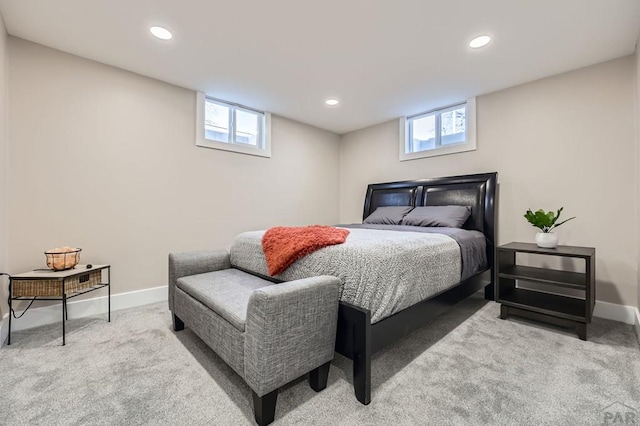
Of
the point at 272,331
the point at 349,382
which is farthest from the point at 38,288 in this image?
the point at 349,382

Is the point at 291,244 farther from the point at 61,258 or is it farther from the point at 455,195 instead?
the point at 455,195

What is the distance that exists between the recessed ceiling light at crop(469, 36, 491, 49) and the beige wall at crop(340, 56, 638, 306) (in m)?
1.12

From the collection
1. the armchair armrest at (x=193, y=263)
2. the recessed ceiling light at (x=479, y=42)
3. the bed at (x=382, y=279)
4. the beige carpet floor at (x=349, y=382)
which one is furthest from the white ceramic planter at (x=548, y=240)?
the armchair armrest at (x=193, y=263)

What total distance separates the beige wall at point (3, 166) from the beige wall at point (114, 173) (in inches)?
2.6

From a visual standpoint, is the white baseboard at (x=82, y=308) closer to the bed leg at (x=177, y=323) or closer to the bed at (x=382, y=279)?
the bed leg at (x=177, y=323)

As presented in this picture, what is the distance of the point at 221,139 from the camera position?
3523 millimetres

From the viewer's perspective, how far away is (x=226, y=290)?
71.1 inches

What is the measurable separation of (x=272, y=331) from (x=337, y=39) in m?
2.26

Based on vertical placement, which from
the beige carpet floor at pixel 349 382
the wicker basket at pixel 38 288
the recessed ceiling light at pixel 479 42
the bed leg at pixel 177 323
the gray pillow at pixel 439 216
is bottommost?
the beige carpet floor at pixel 349 382

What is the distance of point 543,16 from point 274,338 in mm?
2787

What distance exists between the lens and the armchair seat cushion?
4.79 feet

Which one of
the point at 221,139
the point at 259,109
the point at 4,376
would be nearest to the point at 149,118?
the point at 221,139

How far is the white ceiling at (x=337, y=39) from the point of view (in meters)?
1.92

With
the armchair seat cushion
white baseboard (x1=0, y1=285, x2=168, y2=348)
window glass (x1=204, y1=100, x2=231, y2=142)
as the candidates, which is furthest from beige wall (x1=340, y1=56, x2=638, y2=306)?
white baseboard (x1=0, y1=285, x2=168, y2=348)
